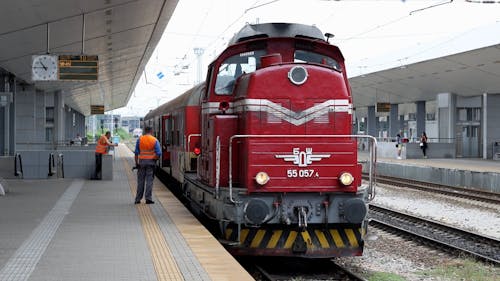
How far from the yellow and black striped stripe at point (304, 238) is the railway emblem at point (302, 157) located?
3.12 feet

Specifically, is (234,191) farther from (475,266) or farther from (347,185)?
(475,266)

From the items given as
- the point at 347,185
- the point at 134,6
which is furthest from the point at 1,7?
the point at 347,185

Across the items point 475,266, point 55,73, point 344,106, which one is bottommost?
point 475,266

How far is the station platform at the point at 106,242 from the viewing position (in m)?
6.94

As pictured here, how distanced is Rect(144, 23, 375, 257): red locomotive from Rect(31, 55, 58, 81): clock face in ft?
32.7

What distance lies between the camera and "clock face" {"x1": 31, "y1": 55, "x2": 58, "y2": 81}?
1850 cm

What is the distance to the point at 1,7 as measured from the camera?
49.5 ft

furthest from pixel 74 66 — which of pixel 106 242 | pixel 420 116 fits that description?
pixel 420 116

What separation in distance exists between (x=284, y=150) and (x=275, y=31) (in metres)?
2.01

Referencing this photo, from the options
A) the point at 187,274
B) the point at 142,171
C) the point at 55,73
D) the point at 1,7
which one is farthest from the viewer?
the point at 55,73

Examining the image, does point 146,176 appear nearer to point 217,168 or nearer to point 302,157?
point 217,168

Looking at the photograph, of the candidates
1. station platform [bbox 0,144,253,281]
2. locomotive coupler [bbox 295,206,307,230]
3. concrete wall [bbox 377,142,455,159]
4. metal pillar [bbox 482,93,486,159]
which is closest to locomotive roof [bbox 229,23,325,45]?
locomotive coupler [bbox 295,206,307,230]

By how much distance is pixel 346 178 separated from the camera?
29.9 ft

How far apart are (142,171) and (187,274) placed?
255 inches
